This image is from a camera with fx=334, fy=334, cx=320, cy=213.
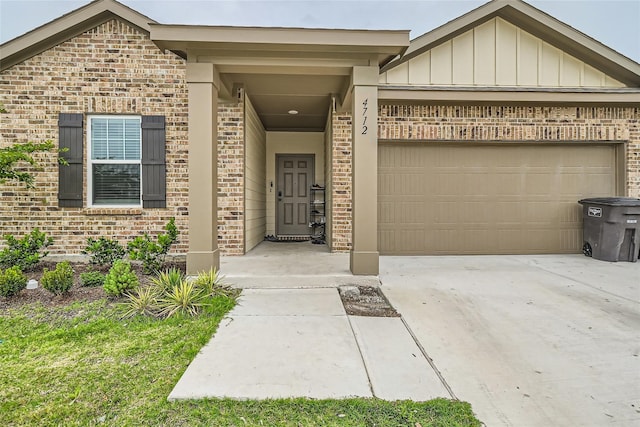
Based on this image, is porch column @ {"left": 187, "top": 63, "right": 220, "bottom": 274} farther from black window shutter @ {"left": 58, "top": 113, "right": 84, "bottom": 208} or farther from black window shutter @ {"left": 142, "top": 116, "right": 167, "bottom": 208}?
black window shutter @ {"left": 58, "top": 113, "right": 84, "bottom": 208}

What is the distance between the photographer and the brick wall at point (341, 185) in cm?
609

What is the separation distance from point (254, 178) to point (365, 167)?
341cm

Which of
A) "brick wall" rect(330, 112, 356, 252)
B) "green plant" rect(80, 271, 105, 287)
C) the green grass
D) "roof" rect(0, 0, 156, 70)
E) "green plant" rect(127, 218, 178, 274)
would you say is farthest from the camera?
"brick wall" rect(330, 112, 356, 252)

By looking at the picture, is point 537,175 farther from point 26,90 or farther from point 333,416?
point 26,90

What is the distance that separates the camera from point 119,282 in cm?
347

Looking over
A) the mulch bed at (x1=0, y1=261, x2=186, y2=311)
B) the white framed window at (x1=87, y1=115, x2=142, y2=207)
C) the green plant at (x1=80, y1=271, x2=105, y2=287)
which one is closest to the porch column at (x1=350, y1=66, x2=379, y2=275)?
the mulch bed at (x1=0, y1=261, x2=186, y2=311)

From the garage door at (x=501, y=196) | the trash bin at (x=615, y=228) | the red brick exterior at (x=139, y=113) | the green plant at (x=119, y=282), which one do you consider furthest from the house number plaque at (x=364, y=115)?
the trash bin at (x=615, y=228)

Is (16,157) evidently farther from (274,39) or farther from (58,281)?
(274,39)

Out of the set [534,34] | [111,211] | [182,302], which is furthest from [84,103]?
[534,34]

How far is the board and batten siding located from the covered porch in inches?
0.9

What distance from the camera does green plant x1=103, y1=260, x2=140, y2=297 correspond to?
11.3ft

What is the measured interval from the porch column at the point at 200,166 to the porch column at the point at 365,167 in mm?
1855

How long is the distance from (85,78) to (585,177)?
898 cm

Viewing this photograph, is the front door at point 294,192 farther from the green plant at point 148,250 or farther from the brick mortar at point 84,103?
the green plant at point 148,250
